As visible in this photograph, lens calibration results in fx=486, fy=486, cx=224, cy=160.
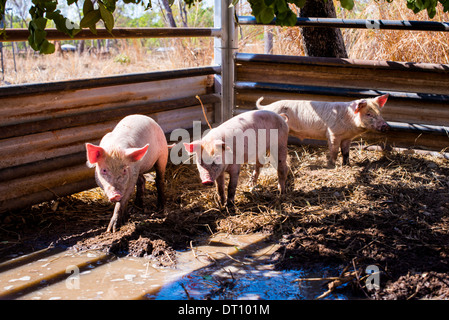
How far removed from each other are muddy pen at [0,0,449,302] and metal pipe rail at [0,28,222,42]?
0.02 meters

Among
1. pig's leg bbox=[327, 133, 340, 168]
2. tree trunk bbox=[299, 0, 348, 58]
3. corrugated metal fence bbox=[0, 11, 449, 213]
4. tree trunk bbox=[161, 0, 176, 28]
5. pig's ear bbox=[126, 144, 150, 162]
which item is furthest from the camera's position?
tree trunk bbox=[161, 0, 176, 28]

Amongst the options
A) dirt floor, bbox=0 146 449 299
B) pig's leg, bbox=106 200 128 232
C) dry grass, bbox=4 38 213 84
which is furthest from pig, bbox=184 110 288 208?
dry grass, bbox=4 38 213 84

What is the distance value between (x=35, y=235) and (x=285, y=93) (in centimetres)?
333

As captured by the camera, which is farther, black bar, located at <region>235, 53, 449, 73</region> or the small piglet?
black bar, located at <region>235, 53, 449, 73</region>

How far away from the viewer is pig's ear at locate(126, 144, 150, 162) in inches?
150

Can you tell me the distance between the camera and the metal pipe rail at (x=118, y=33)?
399 centimetres

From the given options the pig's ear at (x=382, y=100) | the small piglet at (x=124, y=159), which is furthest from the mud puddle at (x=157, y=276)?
the pig's ear at (x=382, y=100)

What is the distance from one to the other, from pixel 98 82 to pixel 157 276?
218 centimetres

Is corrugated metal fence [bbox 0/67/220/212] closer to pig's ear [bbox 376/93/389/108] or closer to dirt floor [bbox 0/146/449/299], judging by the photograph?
dirt floor [bbox 0/146/449/299]

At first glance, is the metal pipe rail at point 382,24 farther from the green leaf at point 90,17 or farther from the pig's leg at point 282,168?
the green leaf at point 90,17

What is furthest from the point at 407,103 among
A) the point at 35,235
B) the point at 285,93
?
the point at 35,235

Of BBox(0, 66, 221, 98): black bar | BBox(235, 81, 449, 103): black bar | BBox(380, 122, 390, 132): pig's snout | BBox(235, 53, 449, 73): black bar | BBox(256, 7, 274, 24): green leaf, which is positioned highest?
BBox(256, 7, 274, 24): green leaf

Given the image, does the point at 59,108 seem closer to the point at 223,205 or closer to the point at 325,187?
the point at 223,205

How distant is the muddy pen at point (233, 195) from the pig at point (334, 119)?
0.20 feet
